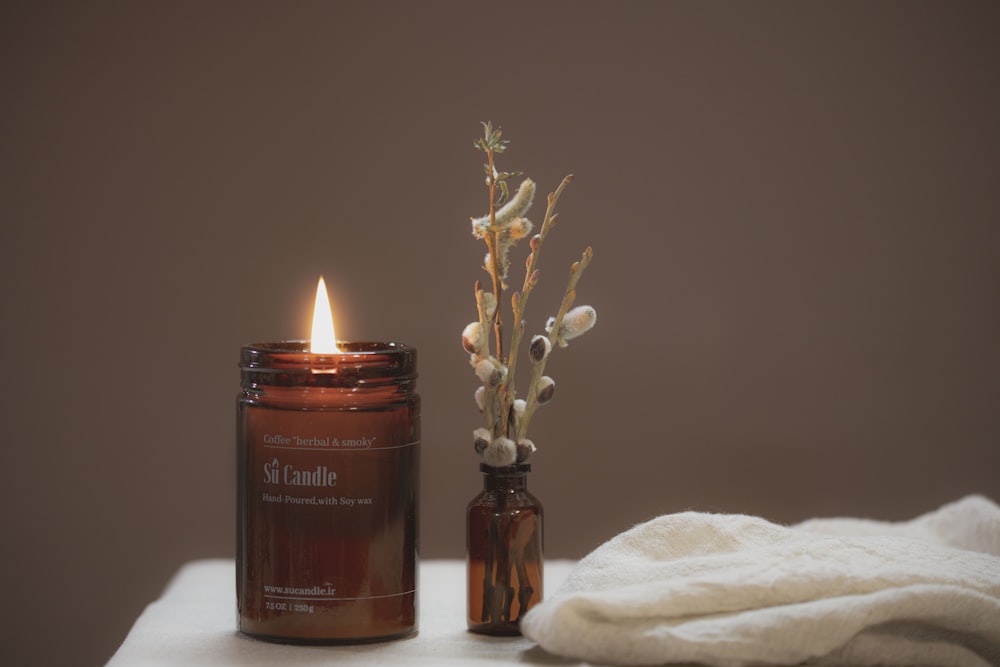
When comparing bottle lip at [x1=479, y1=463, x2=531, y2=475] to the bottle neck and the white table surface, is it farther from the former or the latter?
the white table surface

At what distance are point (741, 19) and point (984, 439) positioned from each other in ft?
2.60

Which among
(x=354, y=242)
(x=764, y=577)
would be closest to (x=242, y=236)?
(x=354, y=242)

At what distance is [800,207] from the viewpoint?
190 centimetres

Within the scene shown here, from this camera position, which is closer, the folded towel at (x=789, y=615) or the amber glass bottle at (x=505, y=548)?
the folded towel at (x=789, y=615)

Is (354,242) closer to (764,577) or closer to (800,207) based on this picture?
(800,207)

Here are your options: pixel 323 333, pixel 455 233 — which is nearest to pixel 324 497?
pixel 323 333

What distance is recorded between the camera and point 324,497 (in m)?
0.72

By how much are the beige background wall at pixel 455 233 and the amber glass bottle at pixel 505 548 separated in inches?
44.5

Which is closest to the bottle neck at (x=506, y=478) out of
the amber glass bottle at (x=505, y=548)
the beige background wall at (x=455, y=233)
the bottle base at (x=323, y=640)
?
Result: the amber glass bottle at (x=505, y=548)

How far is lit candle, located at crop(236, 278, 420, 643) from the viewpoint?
2.35 feet

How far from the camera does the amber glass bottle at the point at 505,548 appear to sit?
753mm

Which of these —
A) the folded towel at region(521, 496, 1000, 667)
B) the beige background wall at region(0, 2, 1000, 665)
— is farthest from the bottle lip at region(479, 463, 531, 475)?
the beige background wall at region(0, 2, 1000, 665)

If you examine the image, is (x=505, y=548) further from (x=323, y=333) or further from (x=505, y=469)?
(x=323, y=333)

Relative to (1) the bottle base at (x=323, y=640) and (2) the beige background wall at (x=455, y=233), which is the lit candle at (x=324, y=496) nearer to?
(1) the bottle base at (x=323, y=640)
